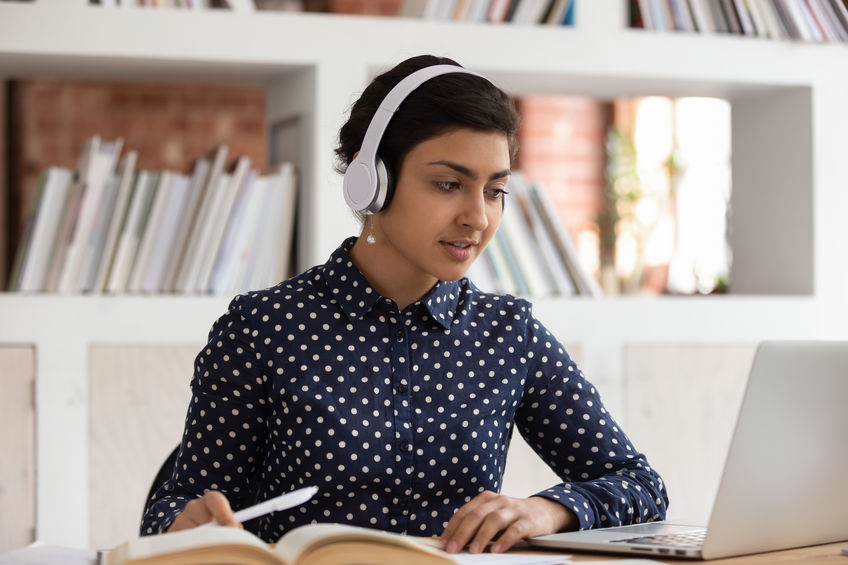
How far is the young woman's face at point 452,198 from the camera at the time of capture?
52.0 inches

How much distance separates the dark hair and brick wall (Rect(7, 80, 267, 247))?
405cm

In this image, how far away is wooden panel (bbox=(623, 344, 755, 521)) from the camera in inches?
95.5

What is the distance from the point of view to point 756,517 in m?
1.06

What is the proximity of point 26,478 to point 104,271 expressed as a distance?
0.45 metres

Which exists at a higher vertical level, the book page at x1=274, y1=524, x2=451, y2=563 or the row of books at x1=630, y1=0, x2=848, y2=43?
the row of books at x1=630, y1=0, x2=848, y2=43

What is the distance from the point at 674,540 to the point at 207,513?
48 centimetres

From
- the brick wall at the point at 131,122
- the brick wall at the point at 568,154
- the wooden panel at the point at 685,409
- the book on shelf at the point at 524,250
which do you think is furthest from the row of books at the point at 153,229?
the brick wall at the point at 568,154

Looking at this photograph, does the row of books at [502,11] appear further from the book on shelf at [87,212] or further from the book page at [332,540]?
the book page at [332,540]

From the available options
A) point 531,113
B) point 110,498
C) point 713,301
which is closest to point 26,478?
point 110,498

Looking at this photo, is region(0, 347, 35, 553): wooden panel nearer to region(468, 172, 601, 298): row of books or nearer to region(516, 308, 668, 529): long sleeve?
region(468, 172, 601, 298): row of books

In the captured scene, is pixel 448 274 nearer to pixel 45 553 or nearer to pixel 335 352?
pixel 335 352

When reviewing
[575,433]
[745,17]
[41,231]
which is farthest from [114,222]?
[745,17]

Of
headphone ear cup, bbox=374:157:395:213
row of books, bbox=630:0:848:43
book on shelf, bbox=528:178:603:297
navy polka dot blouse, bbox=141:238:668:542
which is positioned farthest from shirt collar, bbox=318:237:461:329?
row of books, bbox=630:0:848:43

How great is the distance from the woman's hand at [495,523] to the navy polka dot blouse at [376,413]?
12 cm
